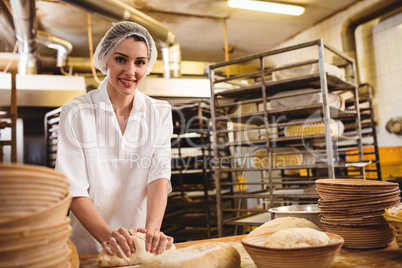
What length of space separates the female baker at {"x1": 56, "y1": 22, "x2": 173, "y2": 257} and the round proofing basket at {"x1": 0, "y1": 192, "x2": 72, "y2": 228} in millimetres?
749

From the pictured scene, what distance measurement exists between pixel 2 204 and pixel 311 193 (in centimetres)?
230

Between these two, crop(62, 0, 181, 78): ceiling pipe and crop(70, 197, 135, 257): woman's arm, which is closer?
crop(70, 197, 135, 257): woman's arm

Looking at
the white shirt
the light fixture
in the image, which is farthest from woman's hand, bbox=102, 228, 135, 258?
the light fixture

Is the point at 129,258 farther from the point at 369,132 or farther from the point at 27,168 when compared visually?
the point at 369,132

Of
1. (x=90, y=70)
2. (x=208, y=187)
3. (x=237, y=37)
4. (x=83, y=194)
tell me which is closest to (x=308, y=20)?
(x=237, y=37)

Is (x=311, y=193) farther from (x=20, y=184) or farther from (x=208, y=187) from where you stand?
(x=20, y=184)

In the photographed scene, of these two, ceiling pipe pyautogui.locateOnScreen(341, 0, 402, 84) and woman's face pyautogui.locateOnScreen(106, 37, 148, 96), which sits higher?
ceiling pipe pyautogui.locateOnScreen(341, 0, 402, 84)

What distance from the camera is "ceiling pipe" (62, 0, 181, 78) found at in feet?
11.3

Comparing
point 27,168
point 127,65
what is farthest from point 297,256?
point 127,65

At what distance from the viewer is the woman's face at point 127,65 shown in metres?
1.54

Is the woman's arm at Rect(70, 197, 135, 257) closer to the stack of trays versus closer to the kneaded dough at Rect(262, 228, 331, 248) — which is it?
the kneaded dough at Rect(262, 228, 331, 248)

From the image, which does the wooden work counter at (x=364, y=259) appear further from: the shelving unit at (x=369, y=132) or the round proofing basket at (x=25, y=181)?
the shelving unit at (x=369, y=132)

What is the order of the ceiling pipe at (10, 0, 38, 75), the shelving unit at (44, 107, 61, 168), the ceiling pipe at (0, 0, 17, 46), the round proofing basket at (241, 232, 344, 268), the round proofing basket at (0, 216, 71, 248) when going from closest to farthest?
the round proofing basket at (0, 216, 71, 248) → the round proofing basket at (241, 232, 344, 268) → the ceiling pipe at (10, 0, 38, 75) → the ceiling pipe at (0, 0, 17, 46) → the shelving unit at (44, 107, 61, 168)

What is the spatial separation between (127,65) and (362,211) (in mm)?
1136
